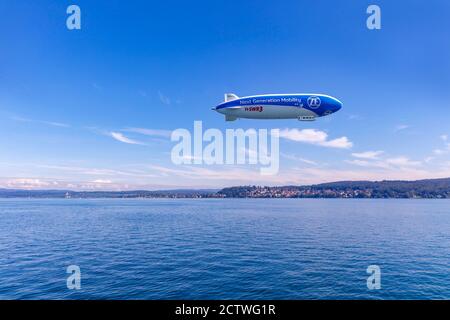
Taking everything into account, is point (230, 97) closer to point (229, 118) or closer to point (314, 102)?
point (229, 118)

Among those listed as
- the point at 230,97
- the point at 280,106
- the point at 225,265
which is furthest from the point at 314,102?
the point at 225,265

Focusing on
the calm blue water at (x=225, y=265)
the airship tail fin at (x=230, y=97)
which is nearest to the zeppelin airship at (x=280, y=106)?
the airship tail fin at (x=230, y=97)

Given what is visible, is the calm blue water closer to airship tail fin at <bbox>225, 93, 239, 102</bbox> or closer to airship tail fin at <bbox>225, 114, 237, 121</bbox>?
airship tail fin at <bbox>225, 114, 237, 121</bbox>

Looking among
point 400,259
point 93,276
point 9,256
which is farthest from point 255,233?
point 9,256

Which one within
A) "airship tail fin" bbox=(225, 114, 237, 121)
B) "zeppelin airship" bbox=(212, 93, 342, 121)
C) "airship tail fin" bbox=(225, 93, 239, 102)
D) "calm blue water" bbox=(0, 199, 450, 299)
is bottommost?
"calm blue water" bbox=(0, 199, 450, 299)

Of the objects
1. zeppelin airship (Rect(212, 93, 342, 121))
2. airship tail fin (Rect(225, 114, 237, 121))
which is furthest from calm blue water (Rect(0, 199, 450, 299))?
zeppelin airship (Rect(212, 93, 342, 121))

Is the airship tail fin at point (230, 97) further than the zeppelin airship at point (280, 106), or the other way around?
the airship tail fin at point (230, 97)

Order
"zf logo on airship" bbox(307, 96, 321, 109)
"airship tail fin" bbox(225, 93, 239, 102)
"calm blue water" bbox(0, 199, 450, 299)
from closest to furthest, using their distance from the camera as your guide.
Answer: "zf logo on airship" bbox(307, 96, 321, 109) → "airship tail fin" bbox(225, 93, 239, 102) → "calm blue water" bbox(0, 199, 450, 299)

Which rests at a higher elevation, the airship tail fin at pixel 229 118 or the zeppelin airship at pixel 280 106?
the zeppelin airship at pixel 280 106

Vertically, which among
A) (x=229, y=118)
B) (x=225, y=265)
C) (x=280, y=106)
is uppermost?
(x=280, y=106)

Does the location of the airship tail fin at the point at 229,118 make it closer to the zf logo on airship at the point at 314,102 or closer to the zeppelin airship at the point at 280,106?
the zeppelin airship at the point at 280,106
